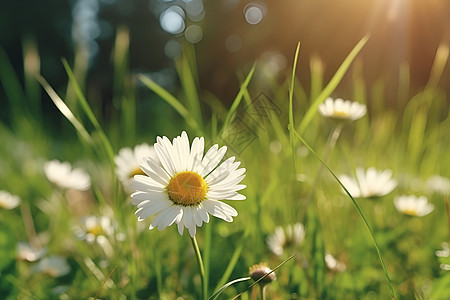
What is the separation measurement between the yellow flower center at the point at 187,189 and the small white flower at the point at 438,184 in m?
0.71

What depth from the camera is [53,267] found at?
826mm

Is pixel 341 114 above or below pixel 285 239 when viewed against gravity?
above

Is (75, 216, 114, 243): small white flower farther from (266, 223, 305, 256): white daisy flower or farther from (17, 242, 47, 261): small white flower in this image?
(266, 223, 305, 256): white daisy flower

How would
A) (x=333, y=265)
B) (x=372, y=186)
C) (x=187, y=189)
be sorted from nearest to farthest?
(x=187, y=189) < (x=333, y=265) < (x=372, y=186)

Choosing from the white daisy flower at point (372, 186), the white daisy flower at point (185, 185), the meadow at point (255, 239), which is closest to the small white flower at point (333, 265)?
the meadow at point (255, 239)

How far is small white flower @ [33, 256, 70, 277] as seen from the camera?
2.68 ft

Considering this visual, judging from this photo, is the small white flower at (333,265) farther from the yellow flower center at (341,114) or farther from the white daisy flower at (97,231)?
the white daisy flower at (97,231)

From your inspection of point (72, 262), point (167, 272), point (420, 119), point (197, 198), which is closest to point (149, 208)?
point (197, 198)

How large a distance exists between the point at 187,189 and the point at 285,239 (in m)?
0.32

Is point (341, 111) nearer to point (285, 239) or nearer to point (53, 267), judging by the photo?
point (285, 239)

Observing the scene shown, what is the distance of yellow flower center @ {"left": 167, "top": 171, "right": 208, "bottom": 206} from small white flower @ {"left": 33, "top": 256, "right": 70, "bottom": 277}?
15.6 inches

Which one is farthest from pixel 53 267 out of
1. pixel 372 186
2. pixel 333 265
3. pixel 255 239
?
pixel 372 186

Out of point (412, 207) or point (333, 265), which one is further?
point (412, 207)

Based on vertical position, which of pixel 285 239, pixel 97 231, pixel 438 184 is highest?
pixel 97 231
